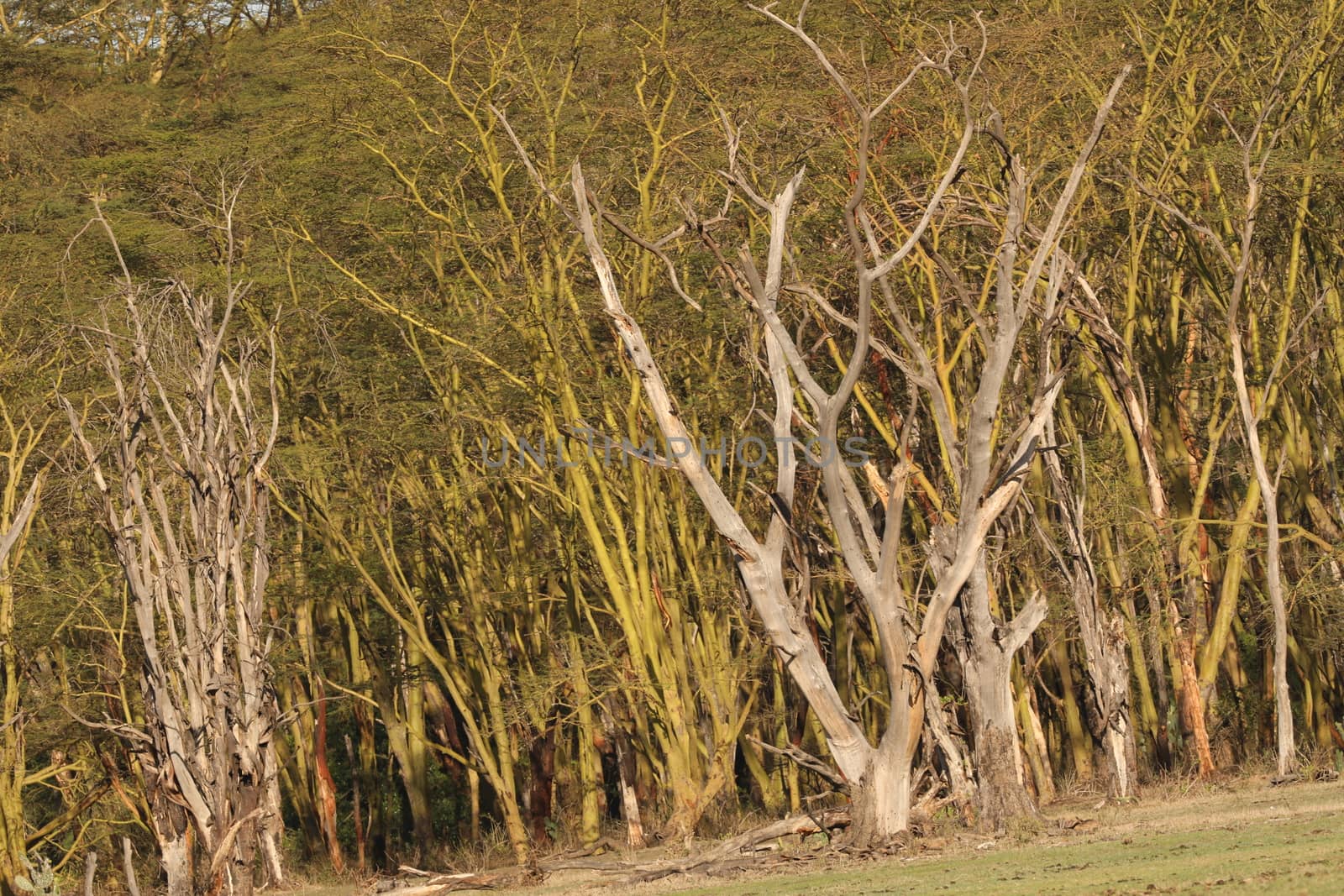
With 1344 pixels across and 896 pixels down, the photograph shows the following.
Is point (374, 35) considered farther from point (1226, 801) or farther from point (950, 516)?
point (1226, 801)

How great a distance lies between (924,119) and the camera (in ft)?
56.5

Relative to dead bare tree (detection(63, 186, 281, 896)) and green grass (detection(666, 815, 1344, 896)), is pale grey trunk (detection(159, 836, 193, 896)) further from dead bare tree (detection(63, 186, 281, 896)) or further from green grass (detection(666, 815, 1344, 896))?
green grass (detection(666, 815, 1344, 896))

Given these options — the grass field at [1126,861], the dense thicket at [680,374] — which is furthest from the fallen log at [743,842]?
the dense thicket at [680,374]

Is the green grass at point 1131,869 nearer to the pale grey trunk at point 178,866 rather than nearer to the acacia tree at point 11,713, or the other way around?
the pale grey trunk at point 178,866

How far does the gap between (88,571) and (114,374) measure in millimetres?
8234

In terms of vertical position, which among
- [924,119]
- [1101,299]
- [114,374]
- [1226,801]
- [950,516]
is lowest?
[1226,801]

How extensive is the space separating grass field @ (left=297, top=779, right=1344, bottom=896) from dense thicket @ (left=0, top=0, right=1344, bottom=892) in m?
2.66

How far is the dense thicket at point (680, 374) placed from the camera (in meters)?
16.1

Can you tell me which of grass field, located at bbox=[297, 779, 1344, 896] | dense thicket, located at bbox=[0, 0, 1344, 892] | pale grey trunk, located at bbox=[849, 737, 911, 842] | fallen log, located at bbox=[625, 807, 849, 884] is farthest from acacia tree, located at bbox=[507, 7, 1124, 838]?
dense thicket, located at bbox=[0, 0, 1344, 892]

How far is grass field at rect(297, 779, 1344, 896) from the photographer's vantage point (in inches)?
277

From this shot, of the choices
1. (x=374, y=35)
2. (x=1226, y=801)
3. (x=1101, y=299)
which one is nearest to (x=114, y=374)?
(x=374, y=35)

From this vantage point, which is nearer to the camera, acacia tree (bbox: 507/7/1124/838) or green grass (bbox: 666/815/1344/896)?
green grass (bbox: 666/815/1344/896)

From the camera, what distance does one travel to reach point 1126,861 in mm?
8477

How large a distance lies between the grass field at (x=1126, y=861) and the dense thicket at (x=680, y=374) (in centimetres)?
266
